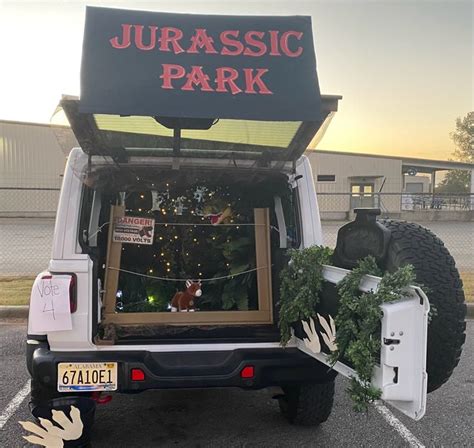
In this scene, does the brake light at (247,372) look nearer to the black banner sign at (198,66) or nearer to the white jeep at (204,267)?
the white jeep at (204,267)

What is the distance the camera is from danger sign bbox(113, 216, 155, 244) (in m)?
3.41

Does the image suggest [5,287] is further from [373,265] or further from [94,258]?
[373,265]

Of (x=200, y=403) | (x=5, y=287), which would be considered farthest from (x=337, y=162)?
(x=200, y=403)

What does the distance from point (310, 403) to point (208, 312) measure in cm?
93

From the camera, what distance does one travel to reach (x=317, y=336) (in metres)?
2.69

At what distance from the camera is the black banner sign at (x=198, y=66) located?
2424mm

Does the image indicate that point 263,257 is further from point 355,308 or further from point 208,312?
point 355,308

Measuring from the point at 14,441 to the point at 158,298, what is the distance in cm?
131

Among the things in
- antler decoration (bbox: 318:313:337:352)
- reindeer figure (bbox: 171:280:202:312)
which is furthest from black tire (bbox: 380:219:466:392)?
reindeer figure (bbox: 171:280:202:312)

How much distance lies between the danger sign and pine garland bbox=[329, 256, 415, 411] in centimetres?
162

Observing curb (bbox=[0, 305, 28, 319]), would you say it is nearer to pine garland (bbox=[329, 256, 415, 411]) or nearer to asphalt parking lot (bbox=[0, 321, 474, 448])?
asphalt parking lot (bbox=[0, 321, 474, 448])

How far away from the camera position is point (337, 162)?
2975 centimetres

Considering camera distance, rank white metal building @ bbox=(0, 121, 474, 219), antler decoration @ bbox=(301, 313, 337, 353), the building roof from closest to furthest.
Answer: antler decoration @ bbox=(301, 313, 337, 353) < white metal building @ bbox=(0, 121, 474, 219) < the building roof

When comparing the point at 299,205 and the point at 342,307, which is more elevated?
the point at 299,205
